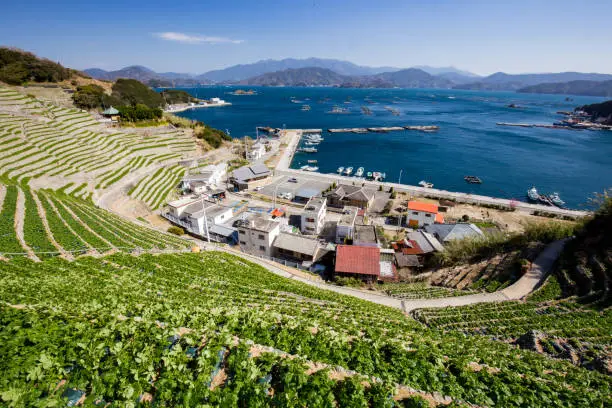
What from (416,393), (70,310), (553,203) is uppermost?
(70,310)

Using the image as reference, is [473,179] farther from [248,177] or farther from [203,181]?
[203,181]

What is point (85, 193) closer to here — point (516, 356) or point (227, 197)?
point (227, 197)

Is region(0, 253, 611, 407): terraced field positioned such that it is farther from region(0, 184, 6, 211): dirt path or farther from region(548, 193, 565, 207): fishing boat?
region(548, 193, 565, 207): fishing boat

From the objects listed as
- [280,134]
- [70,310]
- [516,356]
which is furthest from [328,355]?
[280,134]

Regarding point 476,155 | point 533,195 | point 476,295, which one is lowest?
point 533,195

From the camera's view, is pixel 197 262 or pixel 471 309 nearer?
pixel 471 309

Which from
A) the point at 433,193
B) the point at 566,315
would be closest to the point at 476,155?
the point at 433,193
